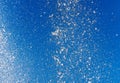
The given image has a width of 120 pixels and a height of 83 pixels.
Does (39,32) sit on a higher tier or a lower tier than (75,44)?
higher

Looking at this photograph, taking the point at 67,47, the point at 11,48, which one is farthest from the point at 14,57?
the point at 67,47

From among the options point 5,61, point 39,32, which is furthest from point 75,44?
point 5,61

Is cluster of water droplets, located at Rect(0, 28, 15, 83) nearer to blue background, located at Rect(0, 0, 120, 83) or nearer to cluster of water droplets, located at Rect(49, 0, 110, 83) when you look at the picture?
blue background, located at Rect(0, 0, 120, 83)

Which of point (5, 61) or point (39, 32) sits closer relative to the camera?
point (39, 32)

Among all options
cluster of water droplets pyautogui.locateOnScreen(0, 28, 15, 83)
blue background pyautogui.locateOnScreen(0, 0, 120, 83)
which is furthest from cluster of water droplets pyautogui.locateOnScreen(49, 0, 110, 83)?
cluster of water droplets pyautogui.locateOnScreen(0, 28, 15, 83)

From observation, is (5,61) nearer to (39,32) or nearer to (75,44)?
(39,32)

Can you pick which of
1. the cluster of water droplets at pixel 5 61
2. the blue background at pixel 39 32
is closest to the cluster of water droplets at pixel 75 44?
the blue background at pixel 39 32

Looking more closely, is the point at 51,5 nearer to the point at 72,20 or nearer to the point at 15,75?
the point at 72,20

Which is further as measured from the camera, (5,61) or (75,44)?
(5,61)
